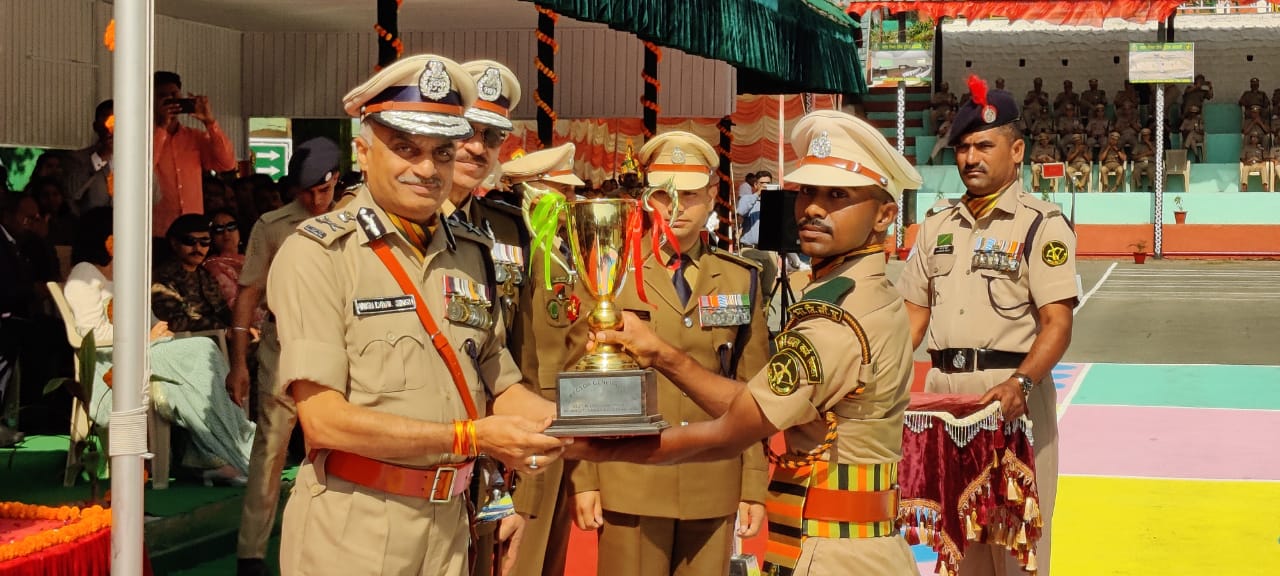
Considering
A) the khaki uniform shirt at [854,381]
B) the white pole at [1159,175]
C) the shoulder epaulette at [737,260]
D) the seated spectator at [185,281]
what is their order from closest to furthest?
1. the khaki uniform shirt at [854,381]
2. the shoulder epaulette at [737,260]
3. the seated spectator at [185,281]
4. the white pole at [1159,175]

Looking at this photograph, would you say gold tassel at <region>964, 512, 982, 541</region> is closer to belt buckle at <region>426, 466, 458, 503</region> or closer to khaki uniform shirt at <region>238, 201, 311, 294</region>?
belt buckle at <region>426, 466, 458, 503</region>

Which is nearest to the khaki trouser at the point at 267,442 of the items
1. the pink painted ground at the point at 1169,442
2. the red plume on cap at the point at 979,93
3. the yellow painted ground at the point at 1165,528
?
the red plume on cap at the point at 979,93

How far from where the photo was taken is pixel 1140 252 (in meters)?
34.3

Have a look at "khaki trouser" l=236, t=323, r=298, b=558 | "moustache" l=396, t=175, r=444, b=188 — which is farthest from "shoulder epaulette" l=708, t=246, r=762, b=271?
"khaki trouser" l=236, t=323, r=298, b=558

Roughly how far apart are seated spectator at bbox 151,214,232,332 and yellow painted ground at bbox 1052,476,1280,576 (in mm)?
4535

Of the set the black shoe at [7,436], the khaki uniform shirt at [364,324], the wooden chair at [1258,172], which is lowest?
the black shoe at [7,436]

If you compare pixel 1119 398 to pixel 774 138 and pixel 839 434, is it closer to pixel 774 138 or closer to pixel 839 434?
pixel 839 434

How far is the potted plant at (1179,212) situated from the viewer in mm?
36438

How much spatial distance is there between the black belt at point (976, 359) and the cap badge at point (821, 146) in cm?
226

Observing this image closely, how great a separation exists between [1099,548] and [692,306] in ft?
12.7

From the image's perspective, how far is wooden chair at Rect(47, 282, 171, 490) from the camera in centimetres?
725

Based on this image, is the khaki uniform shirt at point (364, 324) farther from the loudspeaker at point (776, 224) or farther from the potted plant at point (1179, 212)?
the potted plant at point (1179, 212)

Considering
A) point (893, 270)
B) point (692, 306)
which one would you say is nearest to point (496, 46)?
point (692, 306)

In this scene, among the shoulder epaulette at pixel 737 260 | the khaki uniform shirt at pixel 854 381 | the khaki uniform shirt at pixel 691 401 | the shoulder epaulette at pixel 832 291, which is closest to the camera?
the khaki uniform shirt at pixel 854 381
